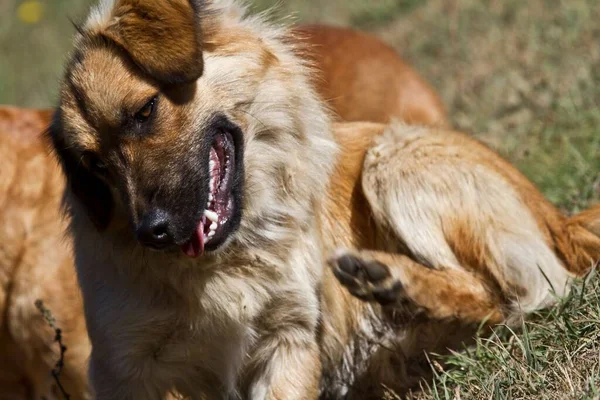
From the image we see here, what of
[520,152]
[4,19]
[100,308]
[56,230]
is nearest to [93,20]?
[100,308]

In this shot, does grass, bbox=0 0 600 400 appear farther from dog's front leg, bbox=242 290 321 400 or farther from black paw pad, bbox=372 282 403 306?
dog's front leg, bbox=242 290 321 400

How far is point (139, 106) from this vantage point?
4094mm

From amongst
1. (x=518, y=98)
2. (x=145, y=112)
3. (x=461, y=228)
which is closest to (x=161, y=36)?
(x=145, y=112)

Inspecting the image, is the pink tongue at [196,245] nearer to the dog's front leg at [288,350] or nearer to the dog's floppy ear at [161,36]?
the dog's front leg at [288,350]

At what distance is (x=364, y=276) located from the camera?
14.3 feet

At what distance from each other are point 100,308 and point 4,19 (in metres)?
11.8

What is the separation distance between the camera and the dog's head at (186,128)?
13.3ft

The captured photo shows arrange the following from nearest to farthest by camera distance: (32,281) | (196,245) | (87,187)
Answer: (196,245) < (87,187) < (32,281)

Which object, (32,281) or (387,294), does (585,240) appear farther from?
(32,281)

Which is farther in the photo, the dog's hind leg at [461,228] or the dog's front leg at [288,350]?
the dog's hind leg at [461,228]

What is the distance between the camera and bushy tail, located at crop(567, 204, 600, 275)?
4984mm

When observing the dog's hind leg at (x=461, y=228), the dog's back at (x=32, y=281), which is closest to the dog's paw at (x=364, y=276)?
the dog's hind leg at (x=461, y=228)

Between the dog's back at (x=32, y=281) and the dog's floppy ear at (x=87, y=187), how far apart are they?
163 cm

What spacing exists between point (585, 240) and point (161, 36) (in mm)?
2412
